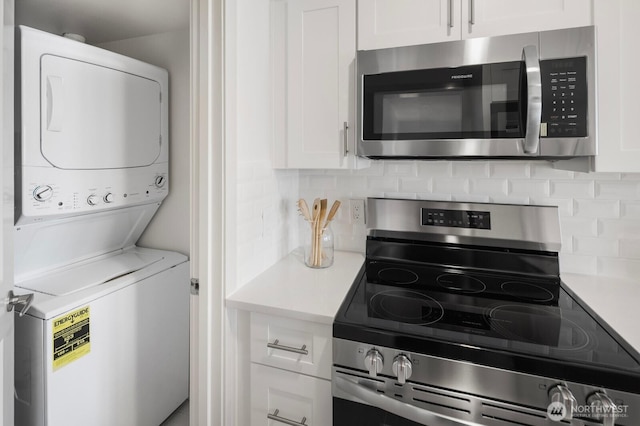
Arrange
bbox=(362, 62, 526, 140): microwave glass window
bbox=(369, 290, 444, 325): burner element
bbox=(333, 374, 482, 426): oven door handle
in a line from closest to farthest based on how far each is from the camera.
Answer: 1. bbox=(333, 374, 482, 426): oven door handle
2. bbox=(369, 290, 444, 325): burner element
3. bbox=(362, 62, 526, 140): microwave glass window

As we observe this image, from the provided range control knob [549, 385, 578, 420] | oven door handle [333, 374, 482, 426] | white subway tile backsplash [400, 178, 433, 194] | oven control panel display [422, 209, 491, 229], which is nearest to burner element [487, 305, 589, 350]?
range control knob [549, 385, 578, 420]

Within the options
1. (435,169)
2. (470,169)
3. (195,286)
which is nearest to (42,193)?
(195,286)

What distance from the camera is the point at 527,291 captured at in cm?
130

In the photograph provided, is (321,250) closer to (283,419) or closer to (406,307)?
(406,307)

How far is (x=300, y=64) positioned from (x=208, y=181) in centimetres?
67

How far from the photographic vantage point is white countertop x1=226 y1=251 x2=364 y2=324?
44.3 inches

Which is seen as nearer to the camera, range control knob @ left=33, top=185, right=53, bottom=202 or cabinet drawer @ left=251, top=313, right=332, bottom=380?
cabinet drawer @ left=251, top=313, right=332, bottom=380

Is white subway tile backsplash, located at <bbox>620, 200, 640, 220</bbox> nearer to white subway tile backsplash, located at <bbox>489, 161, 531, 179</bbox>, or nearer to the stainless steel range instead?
the stainless steel range

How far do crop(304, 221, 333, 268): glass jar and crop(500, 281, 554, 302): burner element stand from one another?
733 mm

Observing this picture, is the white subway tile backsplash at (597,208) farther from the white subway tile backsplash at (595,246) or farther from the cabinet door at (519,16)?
the cabinet door at (519,16)

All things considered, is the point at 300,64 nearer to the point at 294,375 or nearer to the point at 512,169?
the point at 512,169

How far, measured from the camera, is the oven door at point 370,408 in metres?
0.94

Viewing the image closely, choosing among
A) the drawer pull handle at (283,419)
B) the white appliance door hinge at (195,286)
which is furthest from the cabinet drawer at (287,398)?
the white appliance door hinge at (195,286)

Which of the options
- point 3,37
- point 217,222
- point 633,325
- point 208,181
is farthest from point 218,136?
point 633,325
